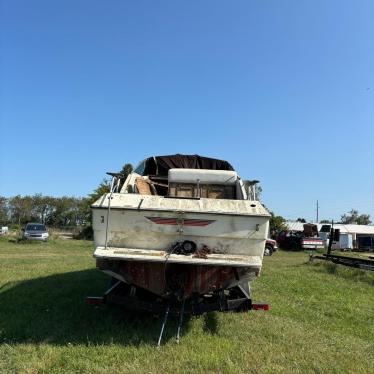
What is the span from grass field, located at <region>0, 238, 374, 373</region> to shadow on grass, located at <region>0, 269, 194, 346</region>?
1cm

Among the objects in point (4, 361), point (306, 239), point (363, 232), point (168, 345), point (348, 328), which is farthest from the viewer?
point (363, 232)

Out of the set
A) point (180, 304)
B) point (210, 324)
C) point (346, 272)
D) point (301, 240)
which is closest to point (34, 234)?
point (301, 240)

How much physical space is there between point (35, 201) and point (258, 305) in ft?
274

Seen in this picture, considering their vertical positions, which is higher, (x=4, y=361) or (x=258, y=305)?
(x=258, y=305)

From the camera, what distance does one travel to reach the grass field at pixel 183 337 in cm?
467

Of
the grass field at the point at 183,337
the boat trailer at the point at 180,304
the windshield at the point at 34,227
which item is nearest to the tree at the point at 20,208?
the windshield at the point at 34,227

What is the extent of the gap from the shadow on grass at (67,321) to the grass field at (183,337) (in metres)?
0.01

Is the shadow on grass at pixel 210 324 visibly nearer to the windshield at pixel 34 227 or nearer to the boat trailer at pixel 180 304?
the boat trailer at pixel 180 304

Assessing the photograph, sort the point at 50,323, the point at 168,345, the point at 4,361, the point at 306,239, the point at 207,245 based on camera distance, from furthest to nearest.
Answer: the point at 306,239, the point at 50,323, the point at 207,245, the point at 168,345, the point at 4,361

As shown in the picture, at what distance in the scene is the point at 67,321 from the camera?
6371 mm

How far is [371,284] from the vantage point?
39.6ft

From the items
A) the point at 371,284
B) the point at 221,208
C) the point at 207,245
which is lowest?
the point at 371,284

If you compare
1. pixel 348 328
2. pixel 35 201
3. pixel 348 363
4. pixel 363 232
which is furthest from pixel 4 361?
pixel 35 201

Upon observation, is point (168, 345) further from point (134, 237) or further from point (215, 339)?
point (134, 237)
